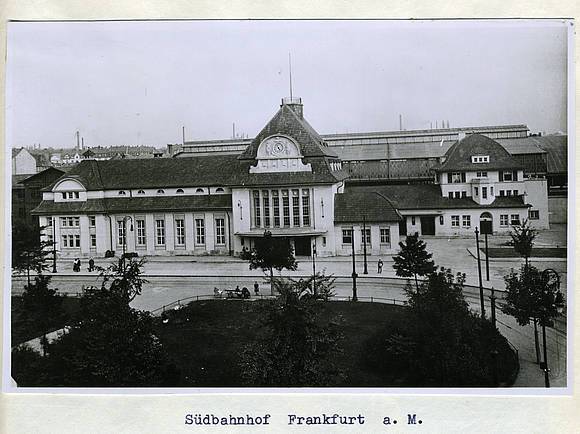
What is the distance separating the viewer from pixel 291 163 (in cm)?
467

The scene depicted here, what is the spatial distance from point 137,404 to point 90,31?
106 inches

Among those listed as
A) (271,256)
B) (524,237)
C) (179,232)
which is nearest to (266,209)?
(271,256)

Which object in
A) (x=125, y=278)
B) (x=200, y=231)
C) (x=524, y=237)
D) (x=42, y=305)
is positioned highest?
(x=200, y=231)

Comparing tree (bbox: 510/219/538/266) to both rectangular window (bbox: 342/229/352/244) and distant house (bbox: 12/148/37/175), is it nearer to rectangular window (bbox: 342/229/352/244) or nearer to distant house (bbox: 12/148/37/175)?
rectangular window (bbox: 342/229/352/244)

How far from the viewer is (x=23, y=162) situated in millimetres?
4125

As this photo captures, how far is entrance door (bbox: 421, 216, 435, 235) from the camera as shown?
4.55m

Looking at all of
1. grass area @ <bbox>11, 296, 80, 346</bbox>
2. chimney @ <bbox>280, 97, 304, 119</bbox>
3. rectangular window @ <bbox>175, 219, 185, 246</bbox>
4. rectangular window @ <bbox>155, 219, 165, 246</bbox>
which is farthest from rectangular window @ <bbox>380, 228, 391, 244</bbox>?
grass area @ <bbox>11, 296, 80, 346</bbox>

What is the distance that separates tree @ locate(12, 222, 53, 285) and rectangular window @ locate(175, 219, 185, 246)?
102 cm

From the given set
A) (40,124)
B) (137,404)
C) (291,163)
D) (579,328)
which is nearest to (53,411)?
(137,404)

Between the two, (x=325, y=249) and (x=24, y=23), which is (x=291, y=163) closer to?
(x=325, y=249)

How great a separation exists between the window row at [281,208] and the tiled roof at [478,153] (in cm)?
126

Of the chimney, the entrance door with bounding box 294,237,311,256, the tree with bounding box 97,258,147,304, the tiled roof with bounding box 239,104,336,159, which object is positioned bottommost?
the tree with bounding box 97,258,147,304

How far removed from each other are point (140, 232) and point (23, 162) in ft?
3.55

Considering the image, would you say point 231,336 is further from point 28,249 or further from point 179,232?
point 28,249
